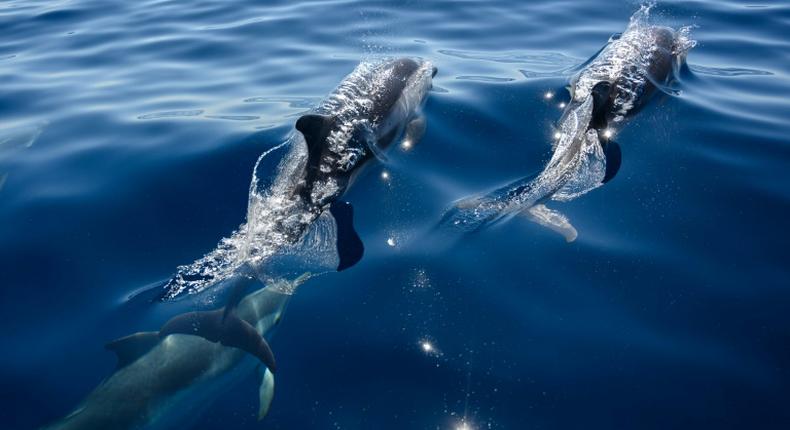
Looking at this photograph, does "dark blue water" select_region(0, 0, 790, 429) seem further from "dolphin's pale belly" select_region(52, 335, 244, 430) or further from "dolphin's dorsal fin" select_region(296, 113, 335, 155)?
"dolphin's dorsal fin" select_region(296, 113, 335, 155)

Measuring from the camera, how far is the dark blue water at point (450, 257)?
4.14 meters

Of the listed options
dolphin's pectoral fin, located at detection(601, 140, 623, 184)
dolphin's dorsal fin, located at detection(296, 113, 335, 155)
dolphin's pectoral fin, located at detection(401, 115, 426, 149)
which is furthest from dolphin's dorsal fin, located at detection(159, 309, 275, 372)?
dolphin's pectoral fin, located at detection(601, 140, 623, 184)

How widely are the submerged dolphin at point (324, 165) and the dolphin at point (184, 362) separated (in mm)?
340

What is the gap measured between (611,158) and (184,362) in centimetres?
479

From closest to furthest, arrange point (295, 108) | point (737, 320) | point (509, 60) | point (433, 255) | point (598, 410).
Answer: point (598, 410)
point (737, 320)
point (433, 255)
point (295, 108)
point (509, 60)

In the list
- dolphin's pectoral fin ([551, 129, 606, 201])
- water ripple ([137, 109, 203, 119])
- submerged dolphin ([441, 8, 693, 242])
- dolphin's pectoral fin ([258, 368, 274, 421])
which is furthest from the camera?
water ripple ([137, 109, 203, 119])

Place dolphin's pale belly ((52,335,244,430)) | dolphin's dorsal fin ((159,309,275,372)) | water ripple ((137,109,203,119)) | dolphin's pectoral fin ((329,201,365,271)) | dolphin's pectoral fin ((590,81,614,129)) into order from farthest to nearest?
water ripple ((137,109,203,119))
dolphin's pectoral fin ((590,81,614,129))
dolphin's pectoral fin ((329,201,365,271))
dolphin's dorsal fin ((159,309,275,372))
dolphin's pale belly ((52,335,244,430))

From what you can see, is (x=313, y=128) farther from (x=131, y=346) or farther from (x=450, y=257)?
(x=131, y=346)

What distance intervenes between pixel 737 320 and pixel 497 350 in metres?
1.82

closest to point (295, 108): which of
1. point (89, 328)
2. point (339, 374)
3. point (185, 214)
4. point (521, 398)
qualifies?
point (185, 214)

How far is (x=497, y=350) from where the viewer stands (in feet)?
14.5

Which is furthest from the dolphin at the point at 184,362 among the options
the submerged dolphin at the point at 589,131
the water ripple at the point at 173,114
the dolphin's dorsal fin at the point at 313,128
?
the water ripple at the point at 173,114

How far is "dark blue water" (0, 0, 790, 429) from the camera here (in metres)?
4.14

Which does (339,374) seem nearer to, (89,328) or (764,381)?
(89,328)
